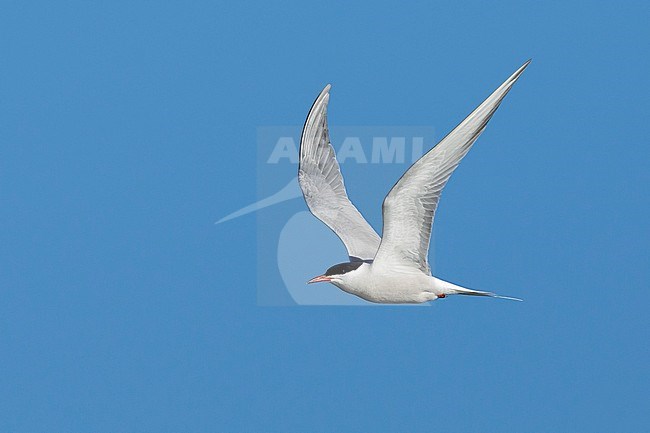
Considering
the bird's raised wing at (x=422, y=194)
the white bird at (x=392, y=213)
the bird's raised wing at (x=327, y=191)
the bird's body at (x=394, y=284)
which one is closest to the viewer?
the bird's raised wing at (x=422, y=194)

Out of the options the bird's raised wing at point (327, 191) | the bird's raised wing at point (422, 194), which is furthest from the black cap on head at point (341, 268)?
the bird's raised wing at point (327, 191)

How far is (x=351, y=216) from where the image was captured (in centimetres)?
699

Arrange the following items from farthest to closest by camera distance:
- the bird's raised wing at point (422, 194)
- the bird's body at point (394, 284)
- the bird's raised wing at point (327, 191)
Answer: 1. the bird's raised wing at point (327, 191)
2. the bird's body at point (394, 284)
3. the bird's raised wing at point (422, 194)

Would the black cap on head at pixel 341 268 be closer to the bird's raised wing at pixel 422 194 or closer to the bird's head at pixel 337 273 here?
the bird's head at pixel 337 273

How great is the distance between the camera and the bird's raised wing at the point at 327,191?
686cm

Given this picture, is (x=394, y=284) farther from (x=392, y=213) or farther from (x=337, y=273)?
(x=392, y=213)

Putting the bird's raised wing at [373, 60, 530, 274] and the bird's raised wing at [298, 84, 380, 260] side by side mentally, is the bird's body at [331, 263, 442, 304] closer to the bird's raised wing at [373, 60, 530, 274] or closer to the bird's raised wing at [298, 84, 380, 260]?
the bird's raised wing at [373, 60, 530, 274]

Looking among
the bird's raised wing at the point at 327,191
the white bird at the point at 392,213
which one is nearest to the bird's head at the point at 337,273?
the white bird at the point at 392,213

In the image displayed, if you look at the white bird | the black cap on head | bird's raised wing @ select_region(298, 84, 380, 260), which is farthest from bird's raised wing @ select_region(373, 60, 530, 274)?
bird's raised wing @ select_region(298, 84, 380, 260)

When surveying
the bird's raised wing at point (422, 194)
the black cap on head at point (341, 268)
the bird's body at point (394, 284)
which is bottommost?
the bird's body at point (394, 284)

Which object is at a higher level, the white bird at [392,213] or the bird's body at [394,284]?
the white bird at [392,213]

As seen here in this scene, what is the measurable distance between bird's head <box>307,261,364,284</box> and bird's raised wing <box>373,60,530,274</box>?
0.47ft

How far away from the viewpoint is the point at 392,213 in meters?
5.92

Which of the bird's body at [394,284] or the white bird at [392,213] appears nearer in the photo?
the white bird at [392,213]
